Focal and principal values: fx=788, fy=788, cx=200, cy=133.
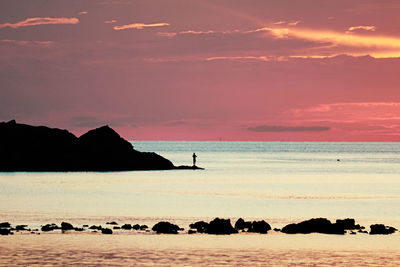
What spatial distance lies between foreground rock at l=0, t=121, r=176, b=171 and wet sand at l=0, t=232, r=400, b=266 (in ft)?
339

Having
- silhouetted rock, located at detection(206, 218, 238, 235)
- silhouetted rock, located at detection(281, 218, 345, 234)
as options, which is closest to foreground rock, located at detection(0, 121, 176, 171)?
silhouetted rock, located at detection(206, 218, 238, 235)

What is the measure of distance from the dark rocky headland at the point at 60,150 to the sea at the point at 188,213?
329 inches

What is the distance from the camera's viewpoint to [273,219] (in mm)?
72375

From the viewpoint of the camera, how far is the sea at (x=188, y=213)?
47.4m

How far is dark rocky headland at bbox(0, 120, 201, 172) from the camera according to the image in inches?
6186

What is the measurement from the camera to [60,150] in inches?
6284

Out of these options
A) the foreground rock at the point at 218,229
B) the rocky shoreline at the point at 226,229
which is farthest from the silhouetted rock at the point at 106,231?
the foreground rock at the point at 218,229

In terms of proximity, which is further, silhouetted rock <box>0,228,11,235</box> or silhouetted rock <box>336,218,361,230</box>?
silhouetted rock <box>336,218,361,230</box>

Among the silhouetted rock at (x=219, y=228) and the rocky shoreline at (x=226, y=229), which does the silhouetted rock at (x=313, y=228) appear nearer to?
the rocky shoreline at (x=226, y=229)

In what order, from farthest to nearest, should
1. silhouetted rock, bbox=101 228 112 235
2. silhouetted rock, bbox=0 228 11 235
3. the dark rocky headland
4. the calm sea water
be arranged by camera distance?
the dark rocky headland < the calm sea water < silhouetted rock, bbox=101 228 112 235 < silhouetted rock, bbox=0 228 11 235

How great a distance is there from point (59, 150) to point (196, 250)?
11324 centimetres

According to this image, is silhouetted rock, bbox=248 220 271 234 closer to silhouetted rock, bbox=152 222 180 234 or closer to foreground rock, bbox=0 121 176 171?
silhouetted rock, bbox=152 222 180 234

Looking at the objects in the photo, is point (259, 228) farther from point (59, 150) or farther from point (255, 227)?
point (59, 150)

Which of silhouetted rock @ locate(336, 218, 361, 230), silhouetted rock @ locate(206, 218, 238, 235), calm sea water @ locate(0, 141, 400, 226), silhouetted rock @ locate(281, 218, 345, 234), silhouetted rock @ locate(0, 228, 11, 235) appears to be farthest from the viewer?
calm sea water @ locate(0, 141, 400, 226)
